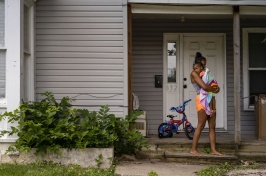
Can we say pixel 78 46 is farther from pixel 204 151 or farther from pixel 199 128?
pixel 204 151

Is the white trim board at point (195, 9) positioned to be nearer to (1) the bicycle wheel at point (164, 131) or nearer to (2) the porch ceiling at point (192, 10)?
(2) the porch ceiling at point (192, 10)

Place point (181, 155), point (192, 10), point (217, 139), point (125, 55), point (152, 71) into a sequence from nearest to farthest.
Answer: point (181, 155) → point (125, 55) → point (192, 10) → point (217, 139) → point (152, 71)

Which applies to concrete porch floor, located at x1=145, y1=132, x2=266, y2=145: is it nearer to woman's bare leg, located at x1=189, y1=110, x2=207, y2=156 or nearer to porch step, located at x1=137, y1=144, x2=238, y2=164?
porch step, located at x1=137, y1=144, x2=238, y2=164

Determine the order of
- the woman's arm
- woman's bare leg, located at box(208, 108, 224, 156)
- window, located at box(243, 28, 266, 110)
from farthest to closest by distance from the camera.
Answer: window, located at box(243, 28, 266, 110), woman's bare leg, located at box(208, 108, 224, 156), the woman's arm

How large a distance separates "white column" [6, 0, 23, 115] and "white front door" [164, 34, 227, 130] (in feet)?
11.7

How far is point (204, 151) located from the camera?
25.5ft

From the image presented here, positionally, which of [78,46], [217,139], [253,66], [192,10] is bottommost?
[217,139]

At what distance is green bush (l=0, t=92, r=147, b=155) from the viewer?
6754mm

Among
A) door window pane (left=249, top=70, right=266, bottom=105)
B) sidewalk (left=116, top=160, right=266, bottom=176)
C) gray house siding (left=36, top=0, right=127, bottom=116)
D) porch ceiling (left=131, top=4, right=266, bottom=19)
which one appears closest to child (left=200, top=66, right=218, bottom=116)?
sidewalk (left=116, top=160, right=266, bottom=176)

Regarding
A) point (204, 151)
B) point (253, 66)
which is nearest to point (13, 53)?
point (204, 151)

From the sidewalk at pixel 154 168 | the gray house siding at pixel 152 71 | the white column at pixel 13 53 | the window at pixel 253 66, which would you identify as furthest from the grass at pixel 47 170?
the window at pixel 253 66

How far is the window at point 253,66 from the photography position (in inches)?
370

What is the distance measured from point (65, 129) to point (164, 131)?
244 centimetres

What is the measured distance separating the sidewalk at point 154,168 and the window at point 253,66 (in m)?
2.90
